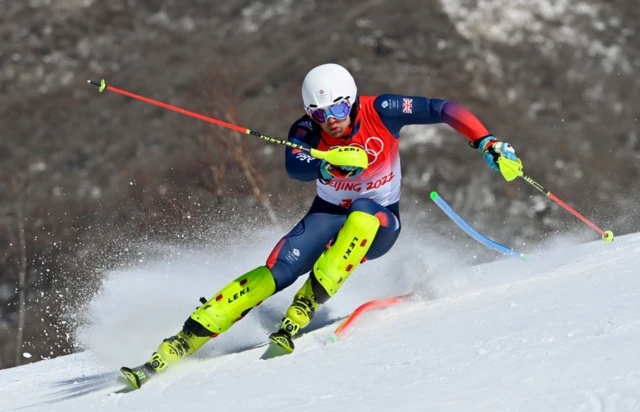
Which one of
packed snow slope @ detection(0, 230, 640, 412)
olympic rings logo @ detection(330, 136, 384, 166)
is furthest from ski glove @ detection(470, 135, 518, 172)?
packed snow slope @ detection(0, 230, 640, 412)

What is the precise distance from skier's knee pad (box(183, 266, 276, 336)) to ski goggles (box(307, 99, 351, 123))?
0.85 m

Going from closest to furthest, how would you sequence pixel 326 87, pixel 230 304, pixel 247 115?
pixel 230 304
pixel 326 87
pixel 247 115

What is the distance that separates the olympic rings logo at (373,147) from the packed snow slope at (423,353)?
80 centimetres

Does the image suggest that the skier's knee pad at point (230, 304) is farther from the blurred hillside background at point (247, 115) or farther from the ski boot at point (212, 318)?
the blurred hillside background at point (247, 115)

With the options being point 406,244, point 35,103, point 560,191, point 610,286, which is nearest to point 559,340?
point 610,286

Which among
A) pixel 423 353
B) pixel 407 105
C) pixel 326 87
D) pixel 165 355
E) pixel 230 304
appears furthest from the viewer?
pixel 407 105

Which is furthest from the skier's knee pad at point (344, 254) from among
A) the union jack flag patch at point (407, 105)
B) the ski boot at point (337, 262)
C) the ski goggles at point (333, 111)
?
the union jack flag patch at point (407, 105)

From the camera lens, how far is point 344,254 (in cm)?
439

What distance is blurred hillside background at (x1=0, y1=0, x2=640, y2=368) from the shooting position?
1839 cm

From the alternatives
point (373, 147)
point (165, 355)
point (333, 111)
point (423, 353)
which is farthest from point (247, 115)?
point (423, 353)

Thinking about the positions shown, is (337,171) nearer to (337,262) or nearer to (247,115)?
(337,262)

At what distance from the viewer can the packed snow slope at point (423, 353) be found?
276 centimetres

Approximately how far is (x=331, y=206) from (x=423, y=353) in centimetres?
185

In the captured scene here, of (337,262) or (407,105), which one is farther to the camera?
(407,105)
